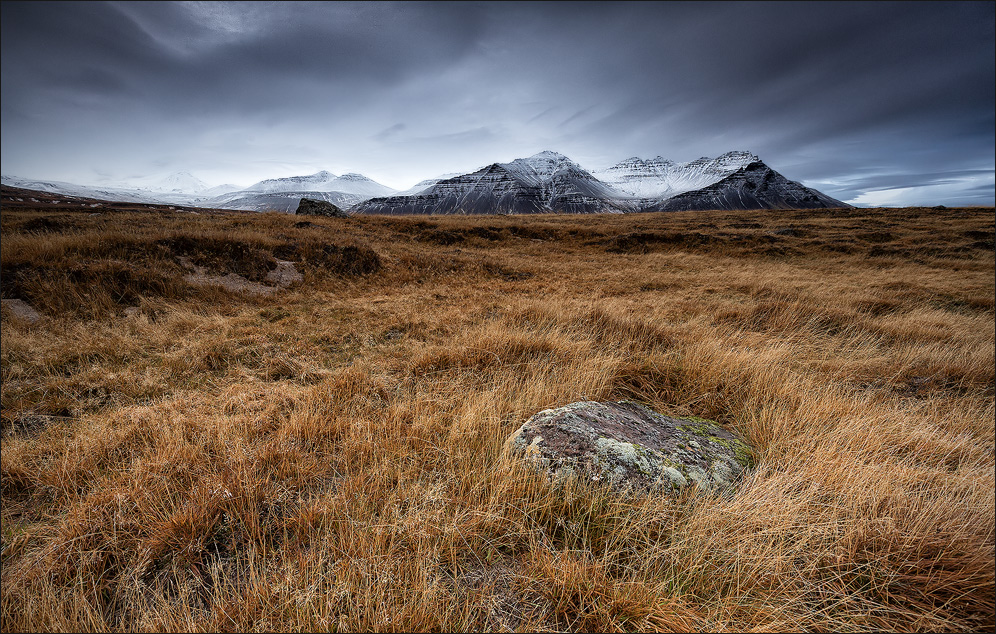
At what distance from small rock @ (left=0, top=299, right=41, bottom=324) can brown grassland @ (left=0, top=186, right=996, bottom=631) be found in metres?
0.13

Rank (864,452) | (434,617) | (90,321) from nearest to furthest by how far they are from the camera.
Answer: (434,617)
(864,452)
(90,321)

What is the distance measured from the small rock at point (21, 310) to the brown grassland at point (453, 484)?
0.42 ft

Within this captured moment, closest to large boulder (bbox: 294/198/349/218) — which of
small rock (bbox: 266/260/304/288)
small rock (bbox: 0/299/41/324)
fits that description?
small rock (bbox: 266/260/304/288)

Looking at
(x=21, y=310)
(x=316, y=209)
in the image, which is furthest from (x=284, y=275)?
(x=316, y=209)

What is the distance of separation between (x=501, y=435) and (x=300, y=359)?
11.3 ft

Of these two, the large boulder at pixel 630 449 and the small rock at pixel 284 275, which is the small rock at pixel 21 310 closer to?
the small rock at pixel 284 275

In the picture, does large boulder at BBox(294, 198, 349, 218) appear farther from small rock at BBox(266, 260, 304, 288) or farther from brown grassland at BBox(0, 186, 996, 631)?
brown grassland at BBox(0, 186, 996, 631)

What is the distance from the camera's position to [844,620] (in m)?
1.44

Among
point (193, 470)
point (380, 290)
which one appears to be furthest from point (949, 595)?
point (380, 290)

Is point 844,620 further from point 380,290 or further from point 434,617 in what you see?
point 380,290

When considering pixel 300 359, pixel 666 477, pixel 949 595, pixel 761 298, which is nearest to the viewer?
pixel 949 595

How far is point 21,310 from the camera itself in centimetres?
555

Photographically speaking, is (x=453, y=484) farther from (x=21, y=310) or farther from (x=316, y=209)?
(x=316, y=209)

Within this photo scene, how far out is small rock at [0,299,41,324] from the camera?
5316 mm
